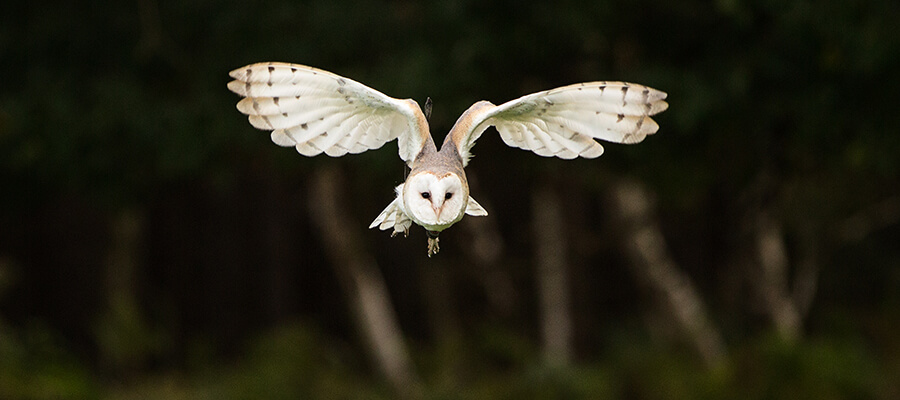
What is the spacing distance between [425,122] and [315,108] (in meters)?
0.14

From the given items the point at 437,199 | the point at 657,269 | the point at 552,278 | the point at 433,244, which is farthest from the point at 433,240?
the point at 552,278

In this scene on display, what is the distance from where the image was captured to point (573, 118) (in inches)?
49.2

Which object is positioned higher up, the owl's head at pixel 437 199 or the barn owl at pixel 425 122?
the barn owl at pixel 425 122

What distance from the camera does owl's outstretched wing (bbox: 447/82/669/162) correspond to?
1181 millimetres

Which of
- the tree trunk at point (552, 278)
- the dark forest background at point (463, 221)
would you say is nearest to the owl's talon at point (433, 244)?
the dark forest background at point (463, 221)

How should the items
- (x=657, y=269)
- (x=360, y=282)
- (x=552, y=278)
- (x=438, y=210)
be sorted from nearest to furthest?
(x=438, y=210), (x=657, y=269), (x=552, y=278), (x=360, y=282)

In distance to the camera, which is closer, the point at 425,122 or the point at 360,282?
the point at 425,122

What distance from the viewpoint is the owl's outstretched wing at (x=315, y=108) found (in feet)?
3.93

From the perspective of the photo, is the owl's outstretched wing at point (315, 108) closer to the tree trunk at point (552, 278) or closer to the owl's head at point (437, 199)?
the owl's head at point (437, 199)

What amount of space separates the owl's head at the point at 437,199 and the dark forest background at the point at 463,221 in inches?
142

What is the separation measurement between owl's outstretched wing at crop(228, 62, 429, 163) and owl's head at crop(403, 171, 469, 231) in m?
0.13

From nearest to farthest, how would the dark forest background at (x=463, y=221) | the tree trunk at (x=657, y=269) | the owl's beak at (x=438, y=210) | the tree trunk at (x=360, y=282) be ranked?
the owl's beak at (x=438, y=210)
the dark forest background at (x=463, y=221)
the tree trunk at (x=657, y=269)
the tree trunk at (x=360, y=282)

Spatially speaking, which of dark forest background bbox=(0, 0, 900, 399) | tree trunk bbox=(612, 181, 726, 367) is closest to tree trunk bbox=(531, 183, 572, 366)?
dark forest background bbox=(0, 0, 900, 399)

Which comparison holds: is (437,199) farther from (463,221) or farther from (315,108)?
(463,221)
